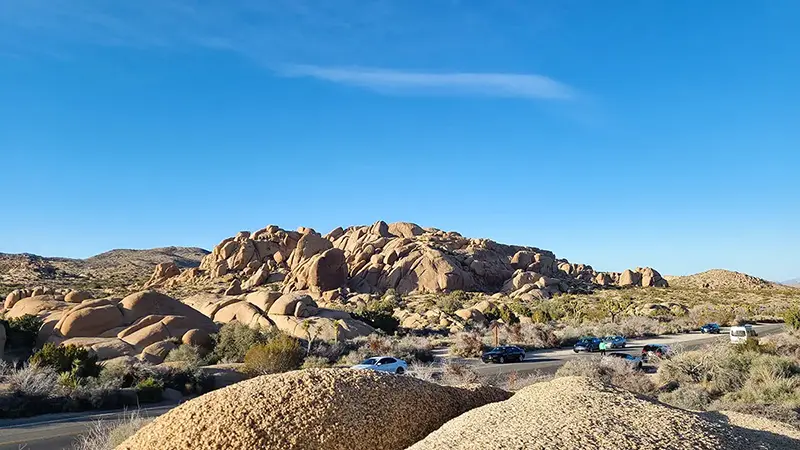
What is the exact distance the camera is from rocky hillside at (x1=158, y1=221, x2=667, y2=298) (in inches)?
3113

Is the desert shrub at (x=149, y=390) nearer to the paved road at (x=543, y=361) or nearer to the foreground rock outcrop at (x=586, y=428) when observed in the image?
the paved road at (x=543, y=361)

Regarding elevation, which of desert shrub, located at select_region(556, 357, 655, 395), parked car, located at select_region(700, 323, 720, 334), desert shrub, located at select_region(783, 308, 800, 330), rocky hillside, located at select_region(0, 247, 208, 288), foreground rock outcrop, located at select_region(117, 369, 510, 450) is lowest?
desert shrub, located at select_region(556, 357, 655, 395)

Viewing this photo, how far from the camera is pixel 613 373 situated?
20125mm

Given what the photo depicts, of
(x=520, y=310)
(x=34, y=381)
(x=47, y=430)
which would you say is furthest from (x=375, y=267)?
(x=47, y=430)

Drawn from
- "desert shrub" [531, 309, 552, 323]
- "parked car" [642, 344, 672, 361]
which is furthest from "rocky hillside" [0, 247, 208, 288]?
"parked car" [642, 344, 672, 361]

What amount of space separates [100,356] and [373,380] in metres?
27.2

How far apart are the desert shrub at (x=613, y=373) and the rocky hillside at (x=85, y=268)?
228 ft

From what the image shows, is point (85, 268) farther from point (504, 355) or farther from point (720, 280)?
point (720, 280)

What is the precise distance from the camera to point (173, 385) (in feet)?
72.8

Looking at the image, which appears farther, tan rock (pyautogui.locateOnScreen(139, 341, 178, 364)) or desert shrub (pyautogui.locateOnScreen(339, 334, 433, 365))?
desert shrub (pyautogui.locateOnScreen(339, 334, 433, 365))

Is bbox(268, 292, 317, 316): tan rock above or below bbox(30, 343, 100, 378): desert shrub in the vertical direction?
above

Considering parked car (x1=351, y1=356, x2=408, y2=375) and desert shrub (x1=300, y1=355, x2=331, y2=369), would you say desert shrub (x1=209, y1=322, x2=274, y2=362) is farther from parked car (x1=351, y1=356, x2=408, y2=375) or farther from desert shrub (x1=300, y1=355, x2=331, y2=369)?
parked car (x1=351, y1=356, x2=408, y2=375)

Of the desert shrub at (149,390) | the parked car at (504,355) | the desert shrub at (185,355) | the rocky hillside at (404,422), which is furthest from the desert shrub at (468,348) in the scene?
the rocky hillside at (404,422)

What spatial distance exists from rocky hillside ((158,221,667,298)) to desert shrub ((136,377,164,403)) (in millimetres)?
50517
